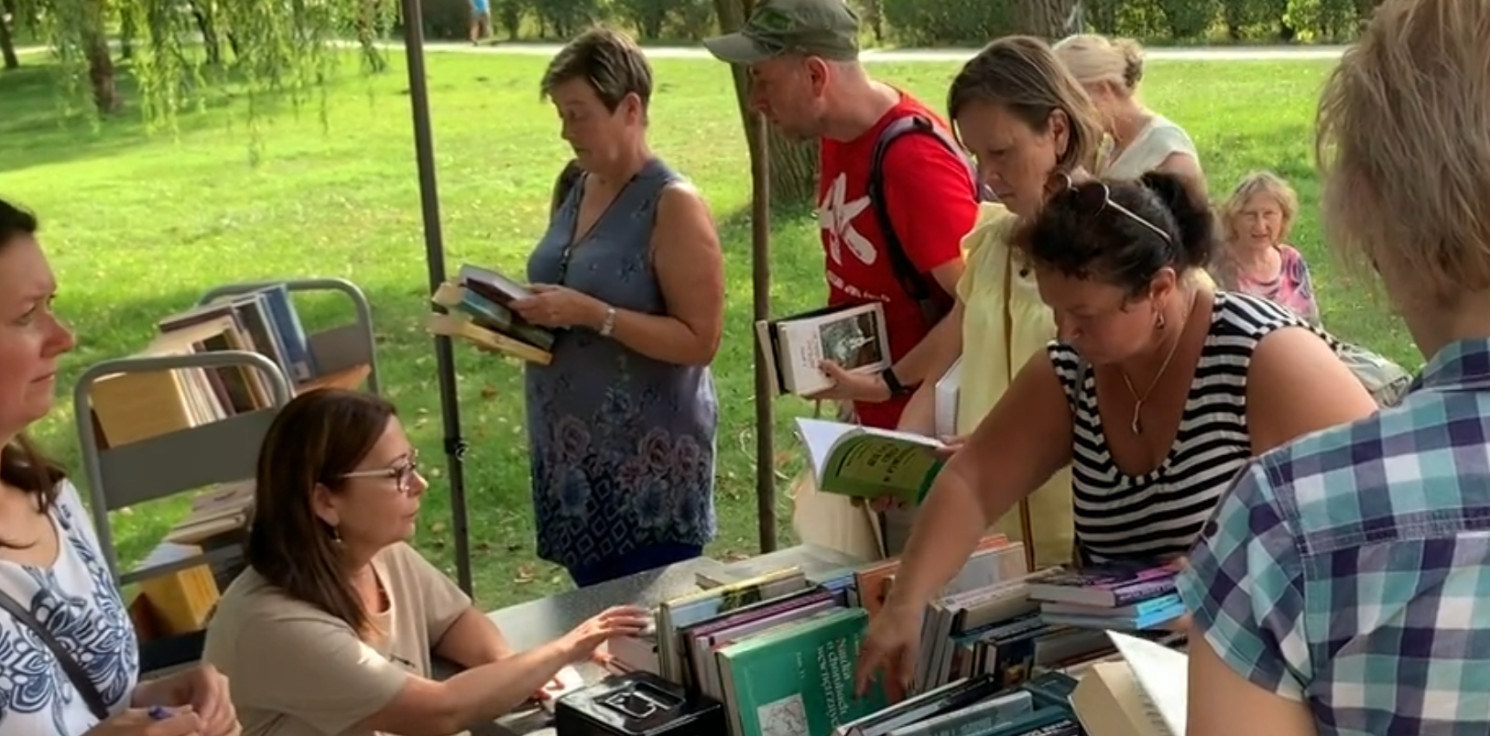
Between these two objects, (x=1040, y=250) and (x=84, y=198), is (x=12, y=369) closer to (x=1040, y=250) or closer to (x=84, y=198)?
(x=1040, y=250)

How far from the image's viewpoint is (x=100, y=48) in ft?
17.3

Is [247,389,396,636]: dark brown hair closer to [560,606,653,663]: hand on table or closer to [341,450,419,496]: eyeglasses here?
[341,450,419,496]: eyeglasses

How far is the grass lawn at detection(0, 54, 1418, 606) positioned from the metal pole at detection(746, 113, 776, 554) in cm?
90

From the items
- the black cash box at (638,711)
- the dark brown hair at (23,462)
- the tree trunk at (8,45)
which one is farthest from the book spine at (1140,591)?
the tree trunk at (8,45)

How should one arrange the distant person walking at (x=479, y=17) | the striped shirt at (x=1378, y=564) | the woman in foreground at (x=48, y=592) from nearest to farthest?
the striped shirt at (x=1378, y=564) → the woman in foreground at (x=48, y=592) → the distant person walking at (x=479, y=17)

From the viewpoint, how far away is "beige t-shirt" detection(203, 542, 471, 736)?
81.7 inches

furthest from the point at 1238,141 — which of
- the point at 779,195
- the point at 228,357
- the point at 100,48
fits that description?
the point at 228,357

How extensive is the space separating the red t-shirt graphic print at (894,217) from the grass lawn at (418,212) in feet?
7.18

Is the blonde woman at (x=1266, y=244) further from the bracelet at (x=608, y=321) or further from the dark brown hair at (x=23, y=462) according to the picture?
the dark brown hair at (x=23, y=462)

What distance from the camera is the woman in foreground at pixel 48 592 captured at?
1.58 metres

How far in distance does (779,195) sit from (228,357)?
5.76 m

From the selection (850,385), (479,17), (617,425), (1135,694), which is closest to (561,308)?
(617,425)

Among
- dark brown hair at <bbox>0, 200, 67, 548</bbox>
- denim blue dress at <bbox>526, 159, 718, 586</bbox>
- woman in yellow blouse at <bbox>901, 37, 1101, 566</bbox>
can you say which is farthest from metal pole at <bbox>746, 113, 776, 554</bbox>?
dark brown hair at <bbox>0, 200, 67, 548</bbox>

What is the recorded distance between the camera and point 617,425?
297cm
